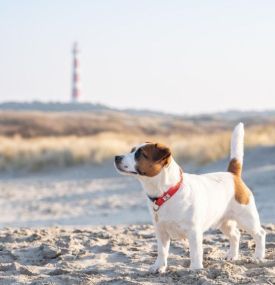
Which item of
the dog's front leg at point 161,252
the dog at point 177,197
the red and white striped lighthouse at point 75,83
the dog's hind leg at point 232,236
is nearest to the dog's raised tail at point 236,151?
the dog at point 177,197

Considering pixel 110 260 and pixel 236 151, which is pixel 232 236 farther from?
pixel 110 260

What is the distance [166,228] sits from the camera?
6.97 metres

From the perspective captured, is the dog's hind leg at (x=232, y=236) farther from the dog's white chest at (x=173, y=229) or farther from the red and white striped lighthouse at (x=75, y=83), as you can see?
the red and white striped lighthouse at (x=75, y=83)

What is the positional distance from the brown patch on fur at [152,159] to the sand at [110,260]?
0.87 m

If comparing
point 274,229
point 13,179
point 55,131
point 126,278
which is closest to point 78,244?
point 126,278

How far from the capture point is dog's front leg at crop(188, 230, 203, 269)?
270 inches

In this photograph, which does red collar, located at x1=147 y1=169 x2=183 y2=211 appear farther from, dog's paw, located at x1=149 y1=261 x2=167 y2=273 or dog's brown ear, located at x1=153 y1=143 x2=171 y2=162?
dog's paw, located at x1=149 y1=261 x2=167 y2=273

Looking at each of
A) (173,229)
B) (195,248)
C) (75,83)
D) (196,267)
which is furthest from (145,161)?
(75,83)

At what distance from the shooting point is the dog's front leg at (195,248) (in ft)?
22.5

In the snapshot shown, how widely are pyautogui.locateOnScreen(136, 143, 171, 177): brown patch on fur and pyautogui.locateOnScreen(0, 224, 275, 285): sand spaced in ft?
2.87

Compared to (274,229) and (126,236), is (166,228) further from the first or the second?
(274,229)

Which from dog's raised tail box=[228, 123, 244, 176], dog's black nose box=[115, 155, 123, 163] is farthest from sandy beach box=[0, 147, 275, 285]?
dog's black nose box=[115, 155, 123, 163]

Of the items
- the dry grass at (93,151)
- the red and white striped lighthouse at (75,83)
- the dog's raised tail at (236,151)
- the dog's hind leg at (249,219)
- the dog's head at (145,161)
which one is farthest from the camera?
the red and white striped lighthouse at (75,83)

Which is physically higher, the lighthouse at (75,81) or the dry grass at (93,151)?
the lighthouse at (75,81)
